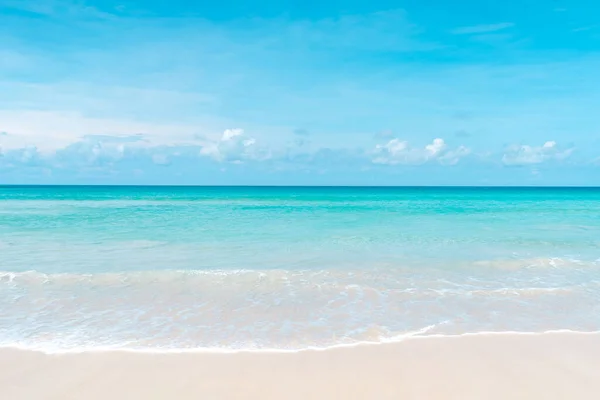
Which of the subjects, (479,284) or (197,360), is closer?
(197,360)

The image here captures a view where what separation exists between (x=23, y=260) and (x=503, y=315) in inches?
496

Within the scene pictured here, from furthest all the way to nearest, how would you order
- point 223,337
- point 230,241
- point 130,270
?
1. point 230,241
2. point 130,270
3. point 223,337

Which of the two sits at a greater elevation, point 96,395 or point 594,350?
point 594,350

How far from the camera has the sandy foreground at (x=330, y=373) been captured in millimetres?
4461

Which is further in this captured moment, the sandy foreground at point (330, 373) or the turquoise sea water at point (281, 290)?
the turquoise sea water at point (281, 290)

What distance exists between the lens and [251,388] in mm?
4559

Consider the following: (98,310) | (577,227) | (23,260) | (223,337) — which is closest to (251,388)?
(223,337)

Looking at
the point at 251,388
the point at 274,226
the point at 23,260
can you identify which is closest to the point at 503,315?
the point at 251,388

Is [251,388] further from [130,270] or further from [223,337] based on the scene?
[130,270]

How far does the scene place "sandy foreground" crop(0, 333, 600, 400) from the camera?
446cm

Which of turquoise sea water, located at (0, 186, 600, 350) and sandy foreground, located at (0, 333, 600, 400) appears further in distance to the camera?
turquoise sea water, located at (0, 186, 600, 350)

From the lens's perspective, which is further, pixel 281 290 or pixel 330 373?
pixel 281 290

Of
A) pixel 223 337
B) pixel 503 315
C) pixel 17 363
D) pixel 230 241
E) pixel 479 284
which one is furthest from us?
pixel 230 241

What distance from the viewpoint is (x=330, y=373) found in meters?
4.86
